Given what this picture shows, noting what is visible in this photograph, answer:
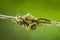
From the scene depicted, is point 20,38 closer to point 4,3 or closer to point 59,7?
point 4,3

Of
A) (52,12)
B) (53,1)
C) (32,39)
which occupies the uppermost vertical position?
(53,1)

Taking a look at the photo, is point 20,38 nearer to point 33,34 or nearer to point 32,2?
point 33,34

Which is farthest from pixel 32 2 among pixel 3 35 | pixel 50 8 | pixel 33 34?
pixel 3 35

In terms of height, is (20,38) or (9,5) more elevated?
(9,5)

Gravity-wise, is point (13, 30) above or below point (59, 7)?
below

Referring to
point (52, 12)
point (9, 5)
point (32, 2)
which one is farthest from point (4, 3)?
point (52, 12)

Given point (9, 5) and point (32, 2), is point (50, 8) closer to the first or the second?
point (32, 2)
